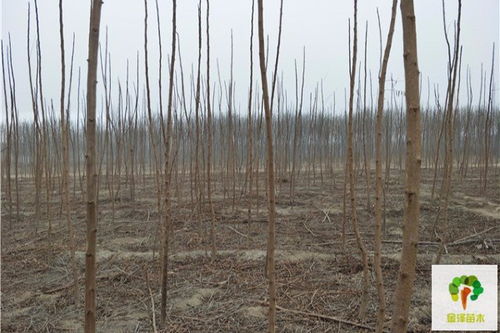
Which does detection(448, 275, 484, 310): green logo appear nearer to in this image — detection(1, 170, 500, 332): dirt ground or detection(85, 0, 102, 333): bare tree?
detection(1, 170, 500, 332): dirt ground

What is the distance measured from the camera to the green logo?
68.1 inches

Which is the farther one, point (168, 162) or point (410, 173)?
point (168, 162)

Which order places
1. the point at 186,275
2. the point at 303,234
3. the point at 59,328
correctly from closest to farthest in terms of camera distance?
1. the point at 59,328
2. the point at 186,275
3. the point at 303,234

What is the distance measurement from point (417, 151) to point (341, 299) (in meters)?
1.45

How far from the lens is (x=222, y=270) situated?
93.0 inches

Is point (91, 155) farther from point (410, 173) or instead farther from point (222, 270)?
point (222, 270)

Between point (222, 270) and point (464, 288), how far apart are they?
1.32 meters

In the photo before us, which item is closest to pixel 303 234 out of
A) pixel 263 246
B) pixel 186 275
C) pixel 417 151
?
pixel 263 246

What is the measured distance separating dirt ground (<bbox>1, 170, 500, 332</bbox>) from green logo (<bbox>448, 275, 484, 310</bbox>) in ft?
0.43

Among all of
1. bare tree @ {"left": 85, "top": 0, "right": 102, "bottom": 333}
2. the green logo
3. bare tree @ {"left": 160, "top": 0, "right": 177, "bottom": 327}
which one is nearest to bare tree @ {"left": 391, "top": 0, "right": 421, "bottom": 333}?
bare tree @ {"left": 85, "top": 0, "right": 102, "bottom": 333}

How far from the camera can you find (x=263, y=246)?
2.87 m

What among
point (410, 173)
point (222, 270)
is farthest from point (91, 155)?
point (222, 270)

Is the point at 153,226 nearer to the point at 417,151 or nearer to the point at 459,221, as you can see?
the point at 459,221

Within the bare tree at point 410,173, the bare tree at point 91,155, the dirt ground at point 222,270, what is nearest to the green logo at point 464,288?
the dirt ground at point 222,270
